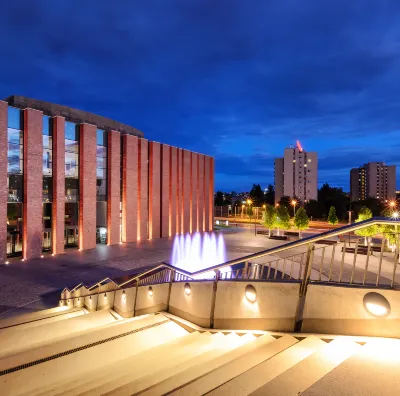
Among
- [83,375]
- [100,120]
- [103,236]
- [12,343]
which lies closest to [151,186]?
[103,236]

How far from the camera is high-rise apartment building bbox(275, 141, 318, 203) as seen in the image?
99.1 metres

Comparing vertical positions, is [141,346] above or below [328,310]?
below

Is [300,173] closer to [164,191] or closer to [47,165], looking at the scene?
[164,191]

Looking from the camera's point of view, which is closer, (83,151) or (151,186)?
(83,151)

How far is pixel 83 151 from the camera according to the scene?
23203mm

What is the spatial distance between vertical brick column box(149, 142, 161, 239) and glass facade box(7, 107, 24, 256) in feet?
38.0

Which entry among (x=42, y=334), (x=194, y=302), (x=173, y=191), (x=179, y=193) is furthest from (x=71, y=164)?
(x=194, y=302)

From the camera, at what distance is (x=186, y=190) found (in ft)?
111

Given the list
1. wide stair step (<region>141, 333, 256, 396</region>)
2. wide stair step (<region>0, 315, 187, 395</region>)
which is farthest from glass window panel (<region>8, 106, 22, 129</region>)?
wide stair step (<region>141, 333, 256, 396</region>)

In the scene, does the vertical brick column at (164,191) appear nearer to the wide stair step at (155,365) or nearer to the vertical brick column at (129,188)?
the vertical brick column at (129,188)

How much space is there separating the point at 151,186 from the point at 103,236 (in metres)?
6.67

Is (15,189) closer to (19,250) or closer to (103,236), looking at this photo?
(19,250)

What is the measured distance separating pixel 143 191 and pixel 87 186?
231 inches

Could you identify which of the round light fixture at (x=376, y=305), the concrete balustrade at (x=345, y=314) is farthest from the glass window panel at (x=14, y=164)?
the round light fixture at (x=376, y=305)
